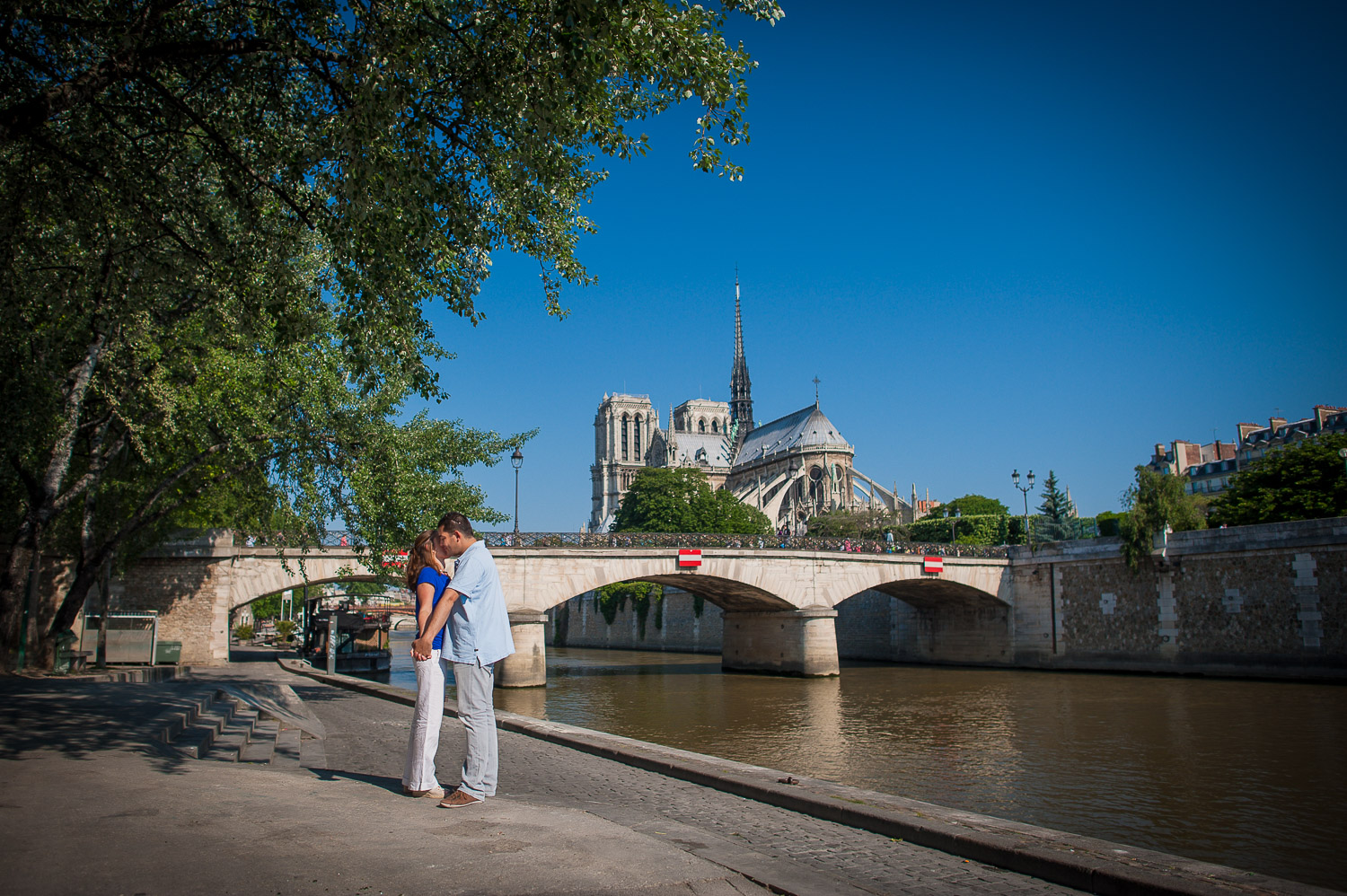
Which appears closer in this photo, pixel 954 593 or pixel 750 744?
pixel 750 744

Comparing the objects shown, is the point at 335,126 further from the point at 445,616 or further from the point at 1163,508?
the point at 1163,508

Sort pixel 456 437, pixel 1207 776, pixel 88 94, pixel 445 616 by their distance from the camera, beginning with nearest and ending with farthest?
pixel 445 616, pixel 88 94, pixel 1207 776, pixel 456 437

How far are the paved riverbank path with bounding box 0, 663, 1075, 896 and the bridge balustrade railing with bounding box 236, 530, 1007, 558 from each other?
68.1 feet

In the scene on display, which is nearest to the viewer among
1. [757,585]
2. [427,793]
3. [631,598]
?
[427,793]

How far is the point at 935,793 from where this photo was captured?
11.2 metres

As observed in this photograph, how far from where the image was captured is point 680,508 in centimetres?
6575

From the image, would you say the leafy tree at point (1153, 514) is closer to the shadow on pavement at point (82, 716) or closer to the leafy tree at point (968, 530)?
the leafy tree at point (968, 530)

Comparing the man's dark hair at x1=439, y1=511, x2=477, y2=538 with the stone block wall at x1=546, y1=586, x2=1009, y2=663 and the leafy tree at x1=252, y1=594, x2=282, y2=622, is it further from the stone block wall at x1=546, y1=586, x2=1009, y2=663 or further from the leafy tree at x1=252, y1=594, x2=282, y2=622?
the leafy tree at x1=252, y1=594, x2=282, y2=622

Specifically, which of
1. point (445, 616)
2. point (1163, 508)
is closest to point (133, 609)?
point (445, 616)

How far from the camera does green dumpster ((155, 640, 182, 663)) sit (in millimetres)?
22938

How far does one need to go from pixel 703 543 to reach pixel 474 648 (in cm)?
3121

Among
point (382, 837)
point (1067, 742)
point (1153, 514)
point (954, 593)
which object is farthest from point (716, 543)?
point (382, 837)

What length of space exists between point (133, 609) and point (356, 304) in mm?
23824

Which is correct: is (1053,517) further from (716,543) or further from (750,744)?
(750,744)
